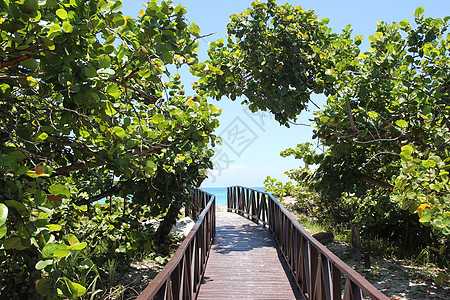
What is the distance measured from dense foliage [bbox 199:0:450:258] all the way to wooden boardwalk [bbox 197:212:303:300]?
5.88 feet

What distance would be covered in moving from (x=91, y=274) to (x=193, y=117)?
4569mm

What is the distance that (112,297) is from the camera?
5.65 metres

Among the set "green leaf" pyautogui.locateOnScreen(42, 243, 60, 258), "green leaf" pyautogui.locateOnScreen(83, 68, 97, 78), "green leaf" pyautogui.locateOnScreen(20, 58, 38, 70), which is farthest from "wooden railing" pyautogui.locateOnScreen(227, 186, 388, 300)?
"green leaf" pyautogui.locateOnScreen(20, 58, 38, 70)

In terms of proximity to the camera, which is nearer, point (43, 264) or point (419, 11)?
point (43, 264)

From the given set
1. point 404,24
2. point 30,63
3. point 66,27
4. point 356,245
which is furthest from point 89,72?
point 356,245

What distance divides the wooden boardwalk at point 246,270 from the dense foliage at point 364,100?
179 centimetres

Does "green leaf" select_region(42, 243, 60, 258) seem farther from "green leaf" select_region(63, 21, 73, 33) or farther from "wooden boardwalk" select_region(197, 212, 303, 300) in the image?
"wooden boardwalk" select_region(197, 212, 303, 300)

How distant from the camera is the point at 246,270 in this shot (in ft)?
20.5

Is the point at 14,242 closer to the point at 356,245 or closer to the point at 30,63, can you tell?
the point at 30,63

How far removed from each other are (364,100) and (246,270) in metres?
3.63

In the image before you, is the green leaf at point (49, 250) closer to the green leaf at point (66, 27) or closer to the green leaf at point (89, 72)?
the green leaf at point (89, 72)

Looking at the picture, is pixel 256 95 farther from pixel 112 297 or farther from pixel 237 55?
pixel 112 297

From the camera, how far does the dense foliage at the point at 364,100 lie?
4.73 meters

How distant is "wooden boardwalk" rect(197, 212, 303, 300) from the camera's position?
5111 millimetres
